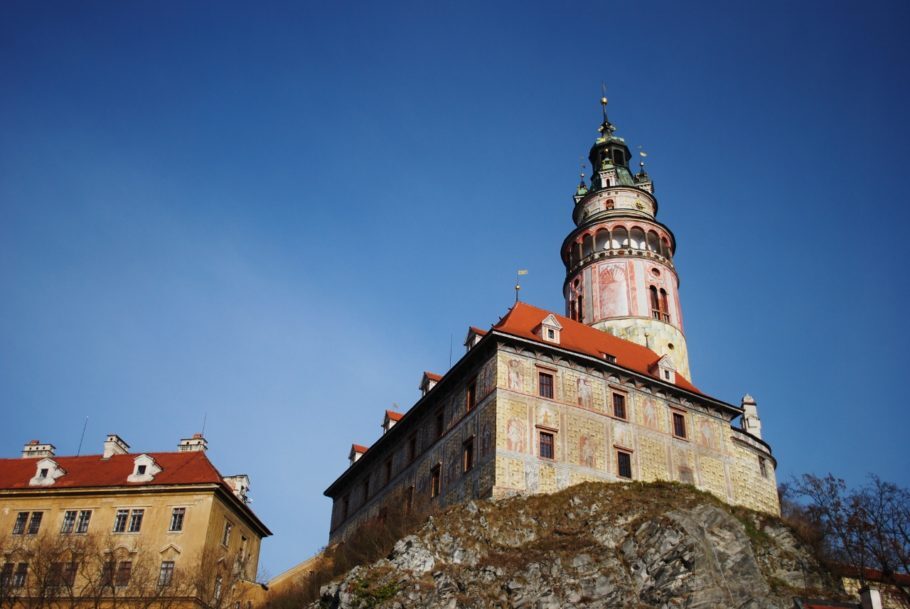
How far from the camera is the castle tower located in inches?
2077

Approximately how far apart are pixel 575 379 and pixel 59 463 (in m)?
28.6

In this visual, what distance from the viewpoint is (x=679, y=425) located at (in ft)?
143

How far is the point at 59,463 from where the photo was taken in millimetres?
49875

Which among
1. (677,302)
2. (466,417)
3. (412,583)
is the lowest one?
(412,583)

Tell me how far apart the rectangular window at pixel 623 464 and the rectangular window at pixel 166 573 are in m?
20.7

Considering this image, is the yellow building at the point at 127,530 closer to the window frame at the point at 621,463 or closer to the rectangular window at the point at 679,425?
the window frame at the point at 621,463

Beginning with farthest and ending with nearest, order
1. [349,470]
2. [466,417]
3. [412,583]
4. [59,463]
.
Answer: [349,470] → [59,463] → [466,417] → [412,583]

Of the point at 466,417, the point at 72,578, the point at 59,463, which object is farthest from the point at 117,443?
the point at 466,417

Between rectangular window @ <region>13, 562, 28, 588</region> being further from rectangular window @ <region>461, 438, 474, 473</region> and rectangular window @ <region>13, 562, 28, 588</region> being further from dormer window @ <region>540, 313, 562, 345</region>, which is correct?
dormer window @ <region>540, 313, 562, 345</region>

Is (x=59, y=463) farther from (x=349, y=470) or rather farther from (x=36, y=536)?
(x=349, y=470)

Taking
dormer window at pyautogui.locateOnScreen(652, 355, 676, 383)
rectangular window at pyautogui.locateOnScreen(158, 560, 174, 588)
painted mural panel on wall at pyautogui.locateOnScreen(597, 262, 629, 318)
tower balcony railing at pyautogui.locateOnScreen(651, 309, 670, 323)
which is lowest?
rectangular window at pyautogui.locateOnScreen(158, 560, 174, 588)

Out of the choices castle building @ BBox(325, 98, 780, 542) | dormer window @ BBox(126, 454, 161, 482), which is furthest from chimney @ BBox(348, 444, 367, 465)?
dormer window @ BBox(126, 454, 161, 482)

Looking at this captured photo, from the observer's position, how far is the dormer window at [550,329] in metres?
42.1

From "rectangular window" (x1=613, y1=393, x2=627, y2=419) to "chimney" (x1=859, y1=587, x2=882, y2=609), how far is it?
12.3m
